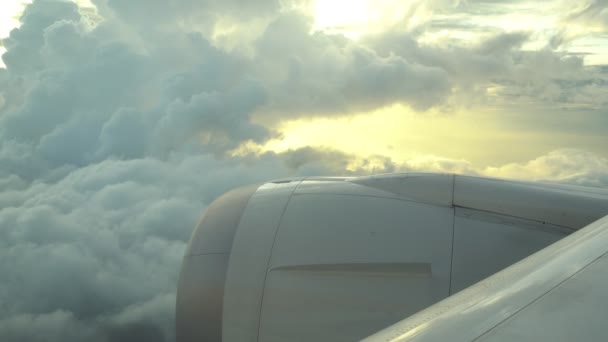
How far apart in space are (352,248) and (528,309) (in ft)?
7.90

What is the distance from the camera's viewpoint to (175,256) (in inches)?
6373

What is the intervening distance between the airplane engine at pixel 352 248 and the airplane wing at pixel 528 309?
160 cm

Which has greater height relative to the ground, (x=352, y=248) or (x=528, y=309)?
(x=528, y=309)

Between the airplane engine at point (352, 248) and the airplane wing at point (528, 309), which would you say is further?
the airplane engine at point (352, 248)

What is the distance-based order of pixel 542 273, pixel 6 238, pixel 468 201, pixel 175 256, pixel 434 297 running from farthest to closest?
pixel 6 238 → pixel 175 256 → pixel 468 201 → pixel 434 297 → pixel 542 273

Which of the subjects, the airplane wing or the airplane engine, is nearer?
the airplane wing

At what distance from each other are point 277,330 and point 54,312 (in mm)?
189863

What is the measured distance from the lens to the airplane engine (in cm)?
379

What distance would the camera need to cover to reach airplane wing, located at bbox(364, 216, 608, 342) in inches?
57.5

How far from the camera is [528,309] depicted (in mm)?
1654

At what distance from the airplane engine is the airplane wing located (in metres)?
1.60

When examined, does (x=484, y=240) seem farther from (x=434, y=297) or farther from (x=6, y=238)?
(x=6, y=238)

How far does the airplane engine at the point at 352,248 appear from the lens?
12.4 feet

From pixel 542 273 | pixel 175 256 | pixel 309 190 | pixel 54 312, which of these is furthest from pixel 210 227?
pixel 54 312
